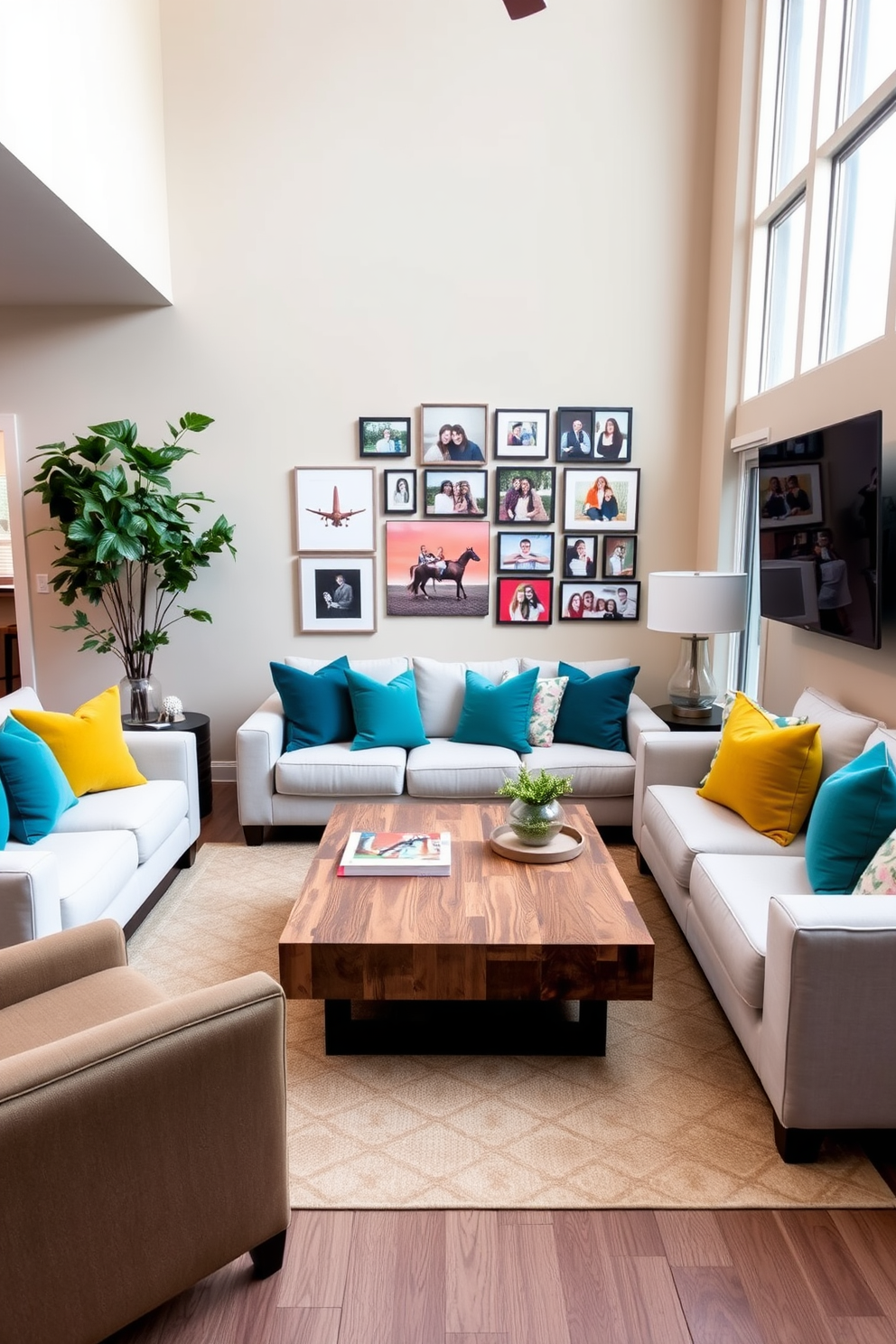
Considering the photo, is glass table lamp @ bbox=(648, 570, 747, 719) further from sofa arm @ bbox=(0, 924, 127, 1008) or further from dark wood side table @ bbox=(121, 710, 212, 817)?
sofa arm @ bbox=(0, 924, 127, 1008)

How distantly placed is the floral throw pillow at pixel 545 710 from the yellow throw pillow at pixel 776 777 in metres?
1.34

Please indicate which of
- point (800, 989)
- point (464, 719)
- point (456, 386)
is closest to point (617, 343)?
point (456, 386)

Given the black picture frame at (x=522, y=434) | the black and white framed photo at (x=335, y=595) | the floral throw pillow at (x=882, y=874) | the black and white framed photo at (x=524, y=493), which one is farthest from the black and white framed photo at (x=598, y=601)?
the floral throw pillow at (x=882, y=874)

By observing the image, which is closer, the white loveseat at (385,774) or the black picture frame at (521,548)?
the white loveseat at (385,774)

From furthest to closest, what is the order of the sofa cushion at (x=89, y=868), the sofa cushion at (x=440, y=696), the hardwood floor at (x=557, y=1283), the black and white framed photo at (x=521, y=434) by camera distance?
the black and white framed photo at (x=521, y=434), the sofa cushion at (x=440, y=696), the sofa cushion at (x=89, y=868), the hardwood floor at (x=557, y=1283)

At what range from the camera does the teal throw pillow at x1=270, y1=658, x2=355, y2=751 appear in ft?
14.0

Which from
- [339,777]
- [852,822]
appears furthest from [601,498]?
[852,822]

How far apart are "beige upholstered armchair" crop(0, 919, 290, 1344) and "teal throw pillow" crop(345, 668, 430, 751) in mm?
2544

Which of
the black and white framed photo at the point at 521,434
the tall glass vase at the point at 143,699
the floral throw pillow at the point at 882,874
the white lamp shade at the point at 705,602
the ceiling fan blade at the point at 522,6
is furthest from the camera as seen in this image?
the black and white framed photo at the point at 521,434

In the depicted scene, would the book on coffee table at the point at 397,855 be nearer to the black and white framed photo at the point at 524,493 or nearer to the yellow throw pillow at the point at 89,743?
the yellow throw pillow at the point at 89,743

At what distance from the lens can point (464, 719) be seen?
4.38 m

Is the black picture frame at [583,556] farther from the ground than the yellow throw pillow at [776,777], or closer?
farther from the ground

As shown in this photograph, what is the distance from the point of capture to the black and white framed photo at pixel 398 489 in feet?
16.0

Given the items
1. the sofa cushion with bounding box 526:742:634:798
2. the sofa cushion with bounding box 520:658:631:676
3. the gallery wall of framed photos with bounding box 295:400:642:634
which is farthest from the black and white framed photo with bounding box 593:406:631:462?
the sofa cushion with bounding box 526:742:634:798
